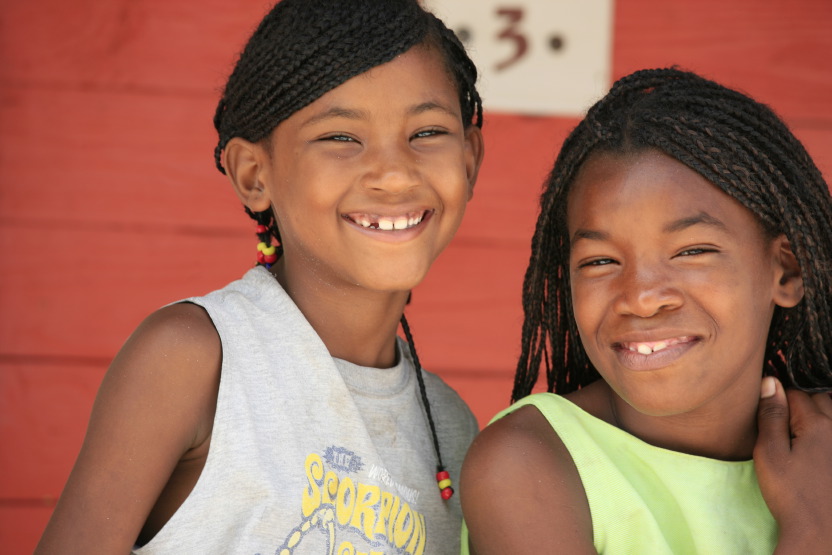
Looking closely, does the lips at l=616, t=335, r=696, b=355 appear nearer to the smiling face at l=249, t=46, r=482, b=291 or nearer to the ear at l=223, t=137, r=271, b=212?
the smiling face at l=249, t=46, r=482, b=291

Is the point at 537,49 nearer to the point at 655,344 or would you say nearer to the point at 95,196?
the point at 95,196

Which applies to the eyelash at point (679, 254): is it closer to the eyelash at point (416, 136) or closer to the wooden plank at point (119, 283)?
the eyelash at point (416, 136)

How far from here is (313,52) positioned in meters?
1.96

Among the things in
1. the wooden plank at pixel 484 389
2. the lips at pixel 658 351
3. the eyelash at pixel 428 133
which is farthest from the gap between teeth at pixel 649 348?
the wooden plank at pixel 484 389

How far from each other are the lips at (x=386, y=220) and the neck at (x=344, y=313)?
14 cm

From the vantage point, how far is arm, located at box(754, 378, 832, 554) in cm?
172

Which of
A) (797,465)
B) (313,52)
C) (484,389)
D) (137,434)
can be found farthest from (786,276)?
(484,389)

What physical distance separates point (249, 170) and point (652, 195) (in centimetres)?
79

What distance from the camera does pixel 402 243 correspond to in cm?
201

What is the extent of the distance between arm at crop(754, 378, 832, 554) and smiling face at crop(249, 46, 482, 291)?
0.68 metres

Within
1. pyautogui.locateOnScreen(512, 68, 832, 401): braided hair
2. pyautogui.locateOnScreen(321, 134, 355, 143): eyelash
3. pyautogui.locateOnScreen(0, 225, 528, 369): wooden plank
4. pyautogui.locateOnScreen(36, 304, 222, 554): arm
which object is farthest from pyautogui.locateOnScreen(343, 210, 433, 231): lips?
pyautogui.locateOnScreen(0, 225, 528, 369): wooden plank

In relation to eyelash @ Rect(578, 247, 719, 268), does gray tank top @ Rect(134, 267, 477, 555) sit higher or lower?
lower

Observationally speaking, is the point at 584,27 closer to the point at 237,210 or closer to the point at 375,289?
the point at 237,210

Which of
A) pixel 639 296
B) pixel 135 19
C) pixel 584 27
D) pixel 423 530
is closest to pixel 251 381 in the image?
pixel 423 530
